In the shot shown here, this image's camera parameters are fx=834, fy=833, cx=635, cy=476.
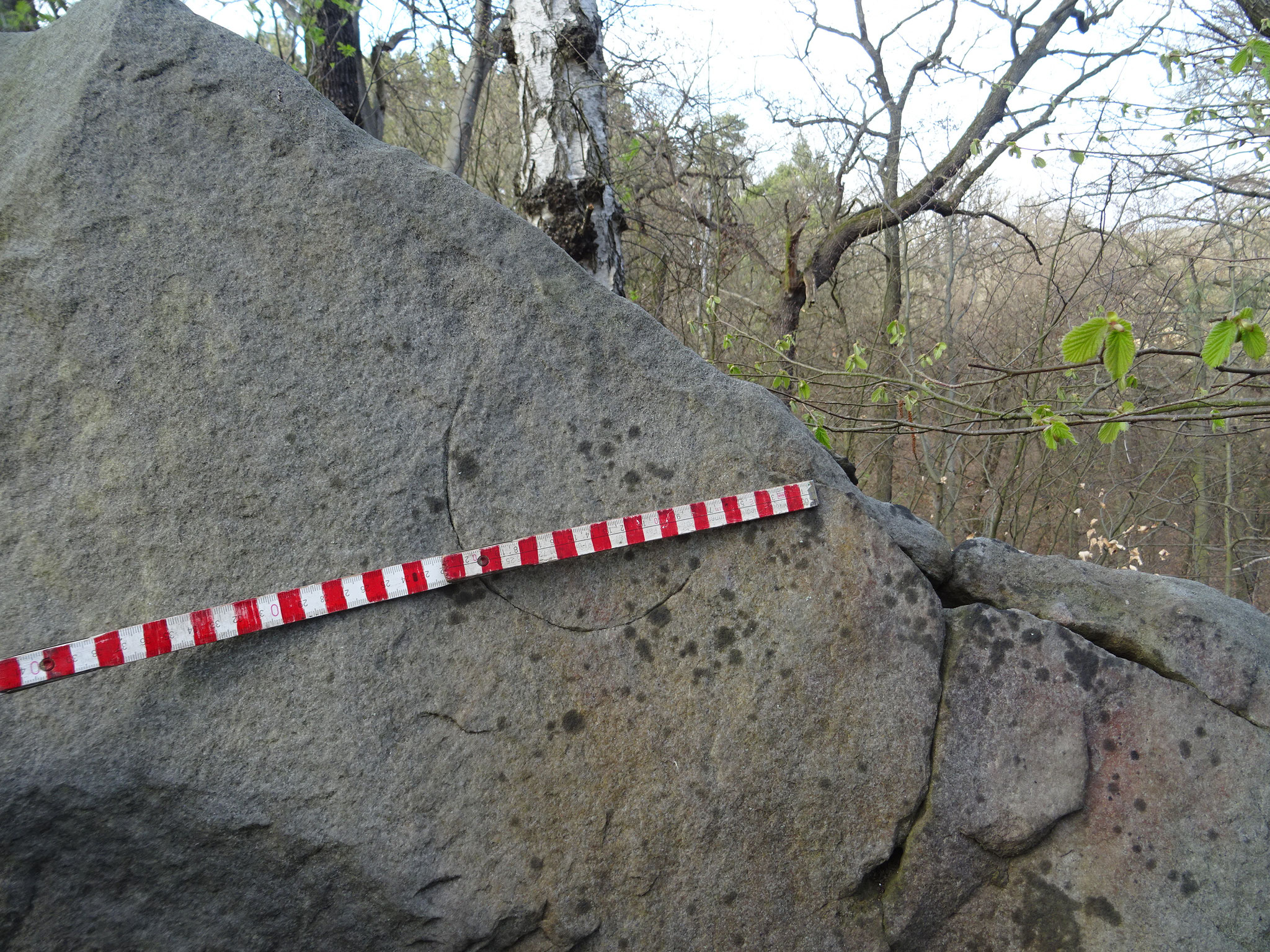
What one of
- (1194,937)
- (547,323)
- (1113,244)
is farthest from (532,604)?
(1113,244)

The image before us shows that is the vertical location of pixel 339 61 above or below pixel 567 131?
above

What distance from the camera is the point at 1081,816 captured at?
2193 millimetres

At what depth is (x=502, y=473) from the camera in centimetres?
215

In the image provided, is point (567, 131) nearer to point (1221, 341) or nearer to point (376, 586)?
point (376, 586)

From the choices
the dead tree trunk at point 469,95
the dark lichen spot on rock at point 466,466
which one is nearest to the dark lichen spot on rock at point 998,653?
the dark lichen spot on rock at point 466,466

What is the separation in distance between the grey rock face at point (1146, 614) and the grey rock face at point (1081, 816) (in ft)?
0.22

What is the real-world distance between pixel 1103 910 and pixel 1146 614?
0.79 m

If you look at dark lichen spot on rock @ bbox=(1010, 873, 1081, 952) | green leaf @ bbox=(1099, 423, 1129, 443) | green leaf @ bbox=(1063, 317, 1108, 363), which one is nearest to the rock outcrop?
dark lichen spot on rock @ bbox=(1010, 873, 1081, 952)

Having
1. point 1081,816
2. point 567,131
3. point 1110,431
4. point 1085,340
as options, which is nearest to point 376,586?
point 1085,340

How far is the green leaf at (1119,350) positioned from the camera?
187 centimetres

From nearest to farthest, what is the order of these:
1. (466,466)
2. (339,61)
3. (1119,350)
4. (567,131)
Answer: (1119,350) < (466,466) < (567,131) < (339,61)

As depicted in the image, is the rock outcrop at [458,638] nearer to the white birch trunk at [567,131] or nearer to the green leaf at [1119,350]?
the green leaf at [1119,350]

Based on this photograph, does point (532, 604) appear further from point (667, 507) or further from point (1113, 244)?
point (1113, 244)

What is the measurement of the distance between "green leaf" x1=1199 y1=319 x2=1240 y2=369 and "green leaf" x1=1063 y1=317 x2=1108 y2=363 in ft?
0.69
